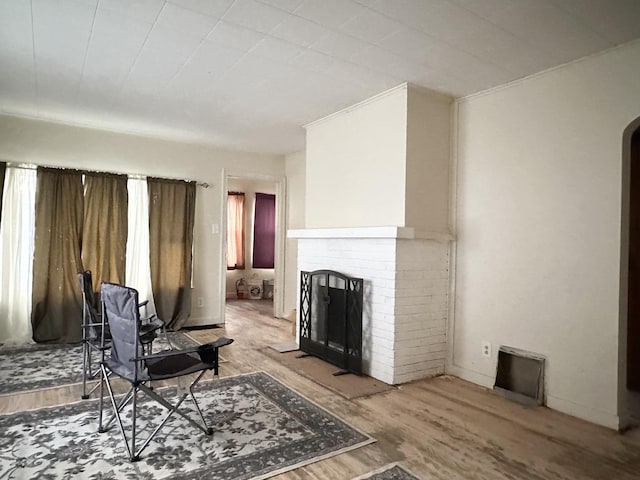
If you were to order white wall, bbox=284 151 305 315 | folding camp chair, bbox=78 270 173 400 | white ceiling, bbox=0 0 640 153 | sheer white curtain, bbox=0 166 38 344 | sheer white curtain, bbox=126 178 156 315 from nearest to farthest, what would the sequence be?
1. white ceiling, bbox=0 0 640 153
2. folding camp chair, bbox=78 270 173 400
3. sheer white curtain, bbox=0 166 38 344
4. sheer white curtain, bbox=126 178 156 315
5. white wall, bbox=284 151 305 315

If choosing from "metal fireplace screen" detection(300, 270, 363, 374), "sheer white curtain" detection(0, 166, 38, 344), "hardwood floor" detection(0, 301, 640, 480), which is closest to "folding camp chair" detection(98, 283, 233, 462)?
"hardwood floor" detection(0, 301, 640, 480)

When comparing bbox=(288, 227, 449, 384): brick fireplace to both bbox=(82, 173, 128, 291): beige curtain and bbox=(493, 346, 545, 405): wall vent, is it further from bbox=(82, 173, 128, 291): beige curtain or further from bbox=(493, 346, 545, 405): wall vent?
bbox=(82, 173, 128, 291): beige curtain

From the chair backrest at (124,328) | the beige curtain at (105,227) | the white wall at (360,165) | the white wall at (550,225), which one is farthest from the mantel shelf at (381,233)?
the beige curtain at (105,227)

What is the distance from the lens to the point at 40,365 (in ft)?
12.4

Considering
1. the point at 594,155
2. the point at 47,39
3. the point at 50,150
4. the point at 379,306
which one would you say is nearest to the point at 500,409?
the point at 379,306

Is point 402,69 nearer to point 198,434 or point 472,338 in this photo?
point 472,338

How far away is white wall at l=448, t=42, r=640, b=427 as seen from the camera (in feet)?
9.01

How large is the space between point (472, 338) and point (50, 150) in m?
4.92

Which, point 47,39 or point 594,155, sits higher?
point 47,39

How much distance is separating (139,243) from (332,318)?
2.79 m

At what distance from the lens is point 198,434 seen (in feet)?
8.12

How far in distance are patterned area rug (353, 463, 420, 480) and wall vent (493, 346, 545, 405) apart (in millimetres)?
1447

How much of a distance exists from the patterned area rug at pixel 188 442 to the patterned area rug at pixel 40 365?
67cm

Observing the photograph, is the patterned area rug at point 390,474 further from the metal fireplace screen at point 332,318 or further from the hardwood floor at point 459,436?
the metal fireplace screen at point 332,318
